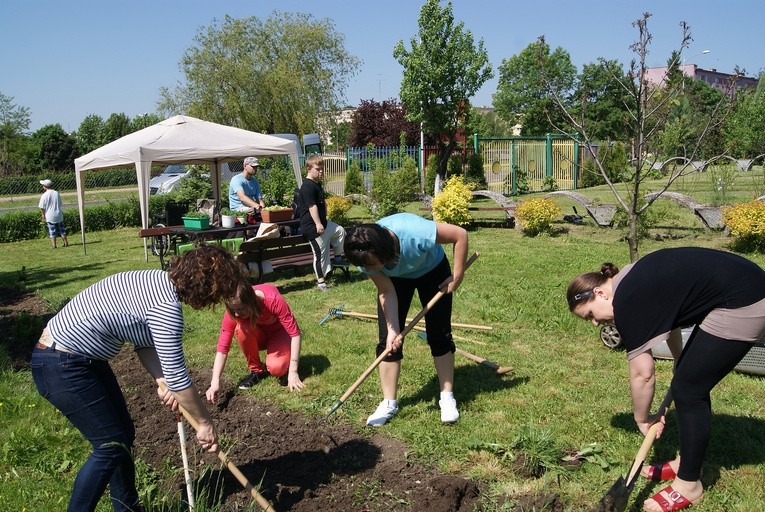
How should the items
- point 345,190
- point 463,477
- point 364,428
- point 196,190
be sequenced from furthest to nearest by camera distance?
Result: point 345,190
point 196,190
point 364,428
point 463,477

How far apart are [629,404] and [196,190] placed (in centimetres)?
1542

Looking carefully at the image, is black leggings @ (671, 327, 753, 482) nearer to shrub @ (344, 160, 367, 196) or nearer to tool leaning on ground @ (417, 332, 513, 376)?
tool leaning on ground @ (417, 332, 513, 376)

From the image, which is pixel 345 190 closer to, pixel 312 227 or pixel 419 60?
pixel 419 60

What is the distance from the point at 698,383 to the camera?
2.88m

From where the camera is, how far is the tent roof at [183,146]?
1063 centimetres

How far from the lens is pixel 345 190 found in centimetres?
2173

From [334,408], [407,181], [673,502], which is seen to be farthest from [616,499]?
[407,181]

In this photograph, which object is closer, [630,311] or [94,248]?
[630,311]

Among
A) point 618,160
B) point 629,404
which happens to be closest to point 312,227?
point 629,404

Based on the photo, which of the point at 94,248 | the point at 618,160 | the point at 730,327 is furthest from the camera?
the point at 618,160

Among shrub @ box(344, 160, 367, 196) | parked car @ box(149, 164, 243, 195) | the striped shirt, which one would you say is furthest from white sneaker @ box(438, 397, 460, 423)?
parked car @ box(149, 164, 243, 195)

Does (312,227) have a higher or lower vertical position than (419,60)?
lower

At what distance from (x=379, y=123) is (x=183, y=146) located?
82.1 ft

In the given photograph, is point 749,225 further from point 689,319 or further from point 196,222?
point 196,222
